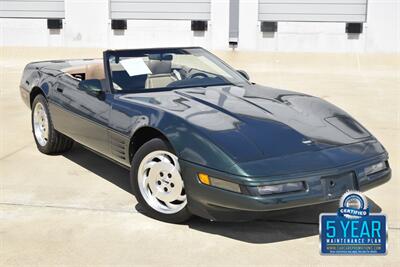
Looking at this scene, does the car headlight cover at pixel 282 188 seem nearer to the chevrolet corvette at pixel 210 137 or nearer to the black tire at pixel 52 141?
the chevrolet corvette at pixel 210 137

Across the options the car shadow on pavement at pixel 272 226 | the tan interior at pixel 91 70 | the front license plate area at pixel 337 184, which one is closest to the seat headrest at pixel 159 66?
the tan interior at pixel 91 70

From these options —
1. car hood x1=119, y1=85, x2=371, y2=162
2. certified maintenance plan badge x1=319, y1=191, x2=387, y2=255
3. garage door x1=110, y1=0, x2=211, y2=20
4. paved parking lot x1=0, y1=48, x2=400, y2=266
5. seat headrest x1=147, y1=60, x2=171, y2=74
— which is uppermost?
garage door x1=110, y1=0, x2=211, y2=20

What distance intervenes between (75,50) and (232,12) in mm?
5521

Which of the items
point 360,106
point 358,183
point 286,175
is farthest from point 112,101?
point 360,106

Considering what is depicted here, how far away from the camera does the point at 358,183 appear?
378 cm

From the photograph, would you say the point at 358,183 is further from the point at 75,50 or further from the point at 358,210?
the point at 75,50

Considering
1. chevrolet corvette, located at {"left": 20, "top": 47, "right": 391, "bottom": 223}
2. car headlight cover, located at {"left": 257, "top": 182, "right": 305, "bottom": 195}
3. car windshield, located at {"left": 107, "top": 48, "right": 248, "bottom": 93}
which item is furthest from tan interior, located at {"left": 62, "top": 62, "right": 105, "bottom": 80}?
car headlight cover, located at {"left": 257, "top": 182, "right": 305, "bottom": 195}

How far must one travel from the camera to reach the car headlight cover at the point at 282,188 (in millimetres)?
3551

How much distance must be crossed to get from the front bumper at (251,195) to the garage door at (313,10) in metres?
15.9

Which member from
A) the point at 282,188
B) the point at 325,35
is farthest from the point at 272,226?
the point at 325,35

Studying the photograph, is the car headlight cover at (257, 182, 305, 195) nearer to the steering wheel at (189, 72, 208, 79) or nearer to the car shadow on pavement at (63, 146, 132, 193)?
the car shadow on pavement at (63, 146, 132, 193)

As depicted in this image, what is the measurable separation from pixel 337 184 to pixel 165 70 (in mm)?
2116

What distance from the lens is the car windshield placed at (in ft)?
16.2

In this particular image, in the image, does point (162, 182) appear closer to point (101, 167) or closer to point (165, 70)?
point (165, 70)
